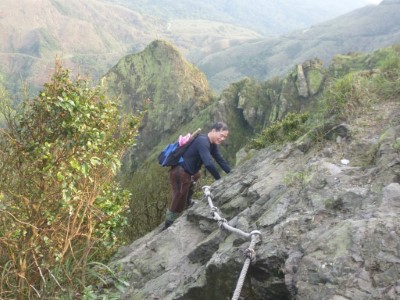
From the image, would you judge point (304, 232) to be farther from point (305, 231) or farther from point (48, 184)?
point (48, 184)

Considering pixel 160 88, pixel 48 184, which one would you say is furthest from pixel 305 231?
pixel 160 88

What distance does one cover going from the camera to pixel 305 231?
5.53 m

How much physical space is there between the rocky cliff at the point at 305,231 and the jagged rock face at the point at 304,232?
0.04 feet

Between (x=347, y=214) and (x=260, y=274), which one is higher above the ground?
(x=347, y=214)

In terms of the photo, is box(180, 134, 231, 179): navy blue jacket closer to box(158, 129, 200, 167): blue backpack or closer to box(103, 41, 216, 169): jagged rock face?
box(158, 129, 200, 167): blue backpack

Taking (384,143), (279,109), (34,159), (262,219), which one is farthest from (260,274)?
(279,109)

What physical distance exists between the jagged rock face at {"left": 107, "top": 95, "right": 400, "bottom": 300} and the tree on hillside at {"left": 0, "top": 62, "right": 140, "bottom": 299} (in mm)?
1849

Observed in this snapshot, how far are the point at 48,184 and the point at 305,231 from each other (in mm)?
3726

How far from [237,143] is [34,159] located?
72.2m

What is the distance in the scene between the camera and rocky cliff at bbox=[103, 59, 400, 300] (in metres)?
4.57

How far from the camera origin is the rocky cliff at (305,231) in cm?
457

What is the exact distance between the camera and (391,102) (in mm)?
8539

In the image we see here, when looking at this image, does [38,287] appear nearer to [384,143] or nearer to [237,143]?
[384,143]

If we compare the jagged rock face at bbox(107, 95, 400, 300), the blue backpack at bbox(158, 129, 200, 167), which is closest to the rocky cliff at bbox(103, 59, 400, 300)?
the jagged rock face at bbox(107, 95, 400, 300)
